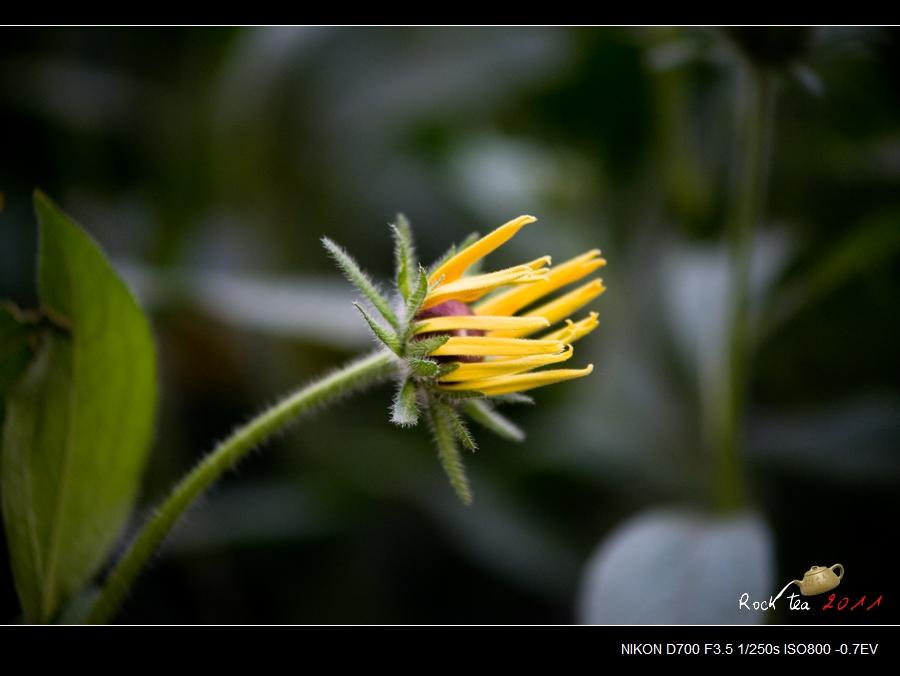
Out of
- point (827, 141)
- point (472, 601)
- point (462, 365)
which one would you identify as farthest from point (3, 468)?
point (827, 141)

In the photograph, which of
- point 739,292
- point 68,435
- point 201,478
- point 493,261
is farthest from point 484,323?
point 493,261

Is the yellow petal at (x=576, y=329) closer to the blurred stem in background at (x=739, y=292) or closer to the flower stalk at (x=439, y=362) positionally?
the flower stalk at (x=439, y=362)

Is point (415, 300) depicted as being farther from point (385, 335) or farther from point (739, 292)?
point (739, 292)

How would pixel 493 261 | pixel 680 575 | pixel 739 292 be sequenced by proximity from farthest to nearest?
pixel 493 261, pixel 739 292, pixel 680 575

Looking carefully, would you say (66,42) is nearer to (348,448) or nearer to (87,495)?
(348,448)

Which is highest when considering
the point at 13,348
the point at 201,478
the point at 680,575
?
the point at 13,348

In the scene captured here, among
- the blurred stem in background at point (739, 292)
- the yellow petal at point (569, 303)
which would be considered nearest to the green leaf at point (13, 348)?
the yellow petal at point (569, 303)

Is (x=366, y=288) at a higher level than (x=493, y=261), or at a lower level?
lower
